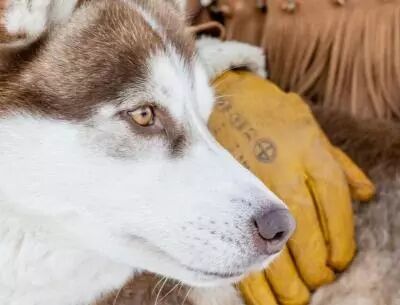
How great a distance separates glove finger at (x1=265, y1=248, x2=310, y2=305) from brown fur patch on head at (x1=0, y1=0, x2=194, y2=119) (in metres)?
0.45

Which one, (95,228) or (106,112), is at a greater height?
(106,112)

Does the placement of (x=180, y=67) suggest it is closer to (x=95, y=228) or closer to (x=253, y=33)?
(x=95, y=228)

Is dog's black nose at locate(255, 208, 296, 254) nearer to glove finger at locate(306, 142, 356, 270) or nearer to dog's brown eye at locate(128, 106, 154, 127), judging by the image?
dog's brown eye at locate(128, 106, 154, 127)

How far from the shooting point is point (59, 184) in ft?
3.25

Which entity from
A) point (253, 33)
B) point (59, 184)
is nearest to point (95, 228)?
point (59, 184)

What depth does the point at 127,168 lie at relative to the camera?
975 millimetres

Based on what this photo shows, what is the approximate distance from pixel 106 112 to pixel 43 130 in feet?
0.29

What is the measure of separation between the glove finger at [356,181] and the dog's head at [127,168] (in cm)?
41

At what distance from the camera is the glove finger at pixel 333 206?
1.31 m

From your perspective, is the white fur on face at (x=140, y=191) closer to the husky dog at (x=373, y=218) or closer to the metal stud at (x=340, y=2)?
the husky dog at (x=373, y=218)

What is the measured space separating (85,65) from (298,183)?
18.6 inches

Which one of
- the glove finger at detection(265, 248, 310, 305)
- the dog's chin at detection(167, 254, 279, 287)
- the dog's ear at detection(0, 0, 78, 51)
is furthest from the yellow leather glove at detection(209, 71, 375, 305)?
the dog's ear at detection(0, 0, 78, 51)

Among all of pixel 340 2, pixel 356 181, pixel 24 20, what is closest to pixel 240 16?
pixel 340 2

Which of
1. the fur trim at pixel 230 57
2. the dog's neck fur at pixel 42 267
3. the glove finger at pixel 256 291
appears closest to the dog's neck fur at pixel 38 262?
the dog's neck fur at pixel 42 267
